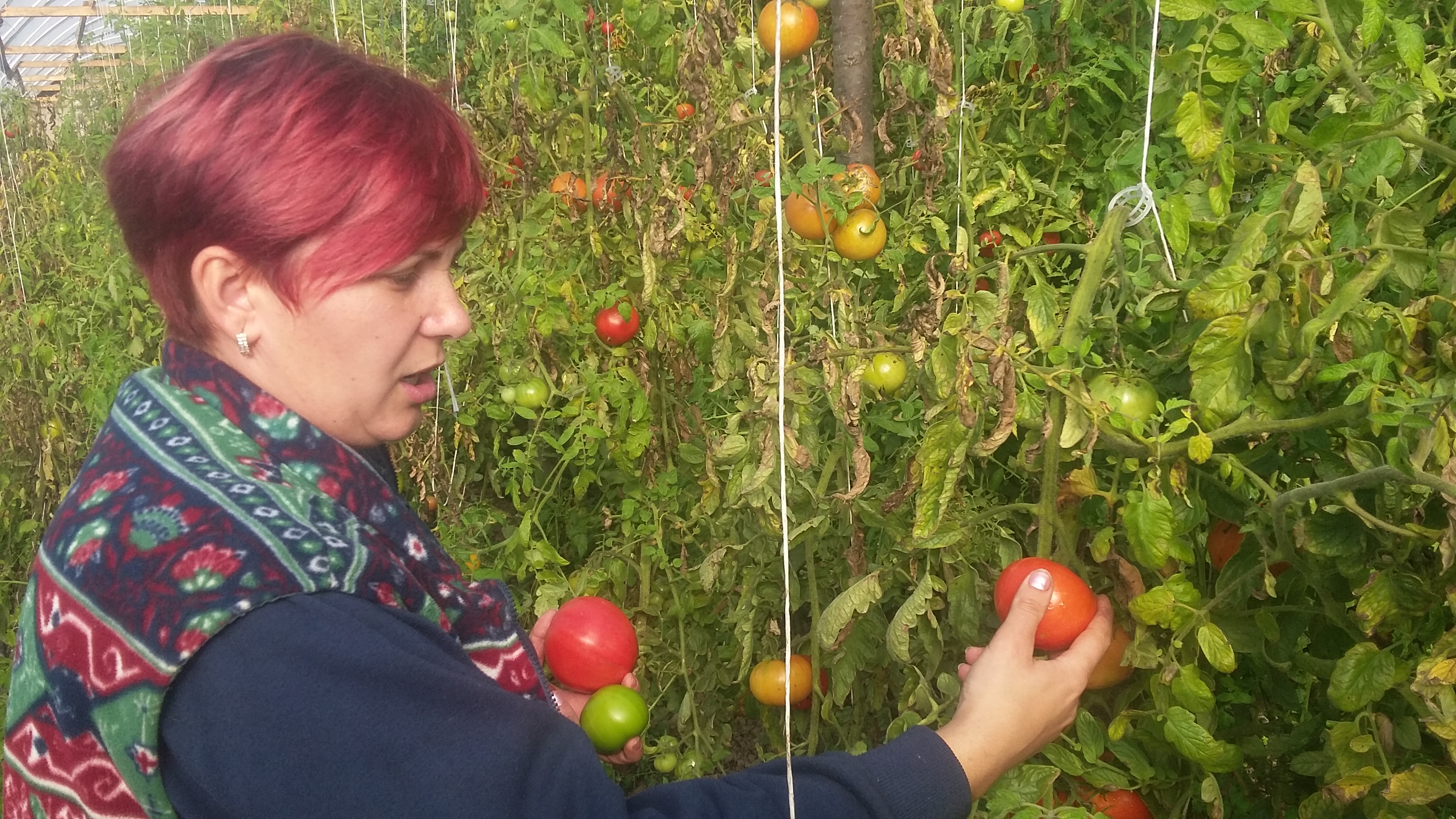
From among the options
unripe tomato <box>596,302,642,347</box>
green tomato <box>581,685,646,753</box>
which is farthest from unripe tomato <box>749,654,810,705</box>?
unripe tomato <box>596,302,642,347</box>

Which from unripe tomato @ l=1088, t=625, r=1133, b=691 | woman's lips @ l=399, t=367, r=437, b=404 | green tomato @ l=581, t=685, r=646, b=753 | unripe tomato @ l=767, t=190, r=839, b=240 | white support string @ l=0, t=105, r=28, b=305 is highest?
woman's lips @ l=399, t=367, r=437, b=404

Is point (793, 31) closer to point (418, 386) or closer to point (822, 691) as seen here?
point (418, 386)

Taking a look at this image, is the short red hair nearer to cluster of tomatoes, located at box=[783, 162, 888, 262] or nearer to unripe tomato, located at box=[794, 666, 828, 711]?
cluster of tomatoes, located at box=[783, 162, 888, 262]

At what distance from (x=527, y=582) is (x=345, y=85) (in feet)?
5.44

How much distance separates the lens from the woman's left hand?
1352 mm

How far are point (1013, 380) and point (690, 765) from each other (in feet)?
3.30

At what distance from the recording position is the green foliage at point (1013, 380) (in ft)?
2.94

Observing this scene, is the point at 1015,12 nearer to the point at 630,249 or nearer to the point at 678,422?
the point at 630,249

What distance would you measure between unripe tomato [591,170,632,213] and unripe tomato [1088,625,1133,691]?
1.21 m

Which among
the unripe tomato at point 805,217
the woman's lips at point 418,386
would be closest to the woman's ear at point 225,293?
the woman's lips at point 418,386

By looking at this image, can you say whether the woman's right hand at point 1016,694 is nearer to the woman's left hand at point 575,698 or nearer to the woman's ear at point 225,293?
A: the woman's left hand at point 575,698

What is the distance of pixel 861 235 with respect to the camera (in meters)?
1.42

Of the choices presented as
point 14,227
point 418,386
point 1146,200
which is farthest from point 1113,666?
point 14,227

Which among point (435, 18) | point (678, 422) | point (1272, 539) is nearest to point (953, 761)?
point (1272, 539)
